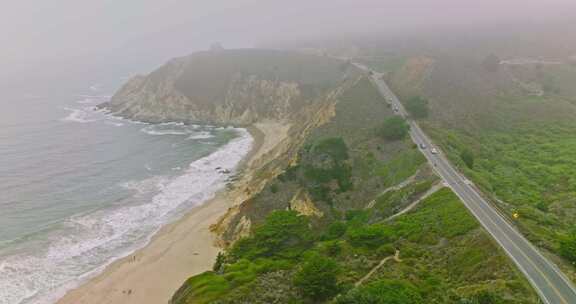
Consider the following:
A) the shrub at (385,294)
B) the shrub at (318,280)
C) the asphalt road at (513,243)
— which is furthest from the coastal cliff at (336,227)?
the asphalt road at (513,243)

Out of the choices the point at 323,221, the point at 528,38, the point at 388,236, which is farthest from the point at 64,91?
the point at 528,38

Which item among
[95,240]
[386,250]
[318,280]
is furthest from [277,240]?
[95,240]

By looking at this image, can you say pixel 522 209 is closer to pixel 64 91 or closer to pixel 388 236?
pixel 388 236

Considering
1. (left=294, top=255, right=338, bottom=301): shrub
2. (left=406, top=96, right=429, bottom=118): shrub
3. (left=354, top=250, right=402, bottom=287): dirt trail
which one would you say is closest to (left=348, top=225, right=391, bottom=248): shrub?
(left=354, top=250, right=402, bottom=287): dirt trail

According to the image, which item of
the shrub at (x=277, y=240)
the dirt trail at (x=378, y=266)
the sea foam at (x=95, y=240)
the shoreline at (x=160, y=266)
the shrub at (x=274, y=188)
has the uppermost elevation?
the dirt trail at (x=378, y=266)

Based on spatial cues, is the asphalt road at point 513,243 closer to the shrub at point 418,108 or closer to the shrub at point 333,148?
the shrub at point 333,148

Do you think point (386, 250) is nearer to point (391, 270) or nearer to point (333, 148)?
point (391, 270)
